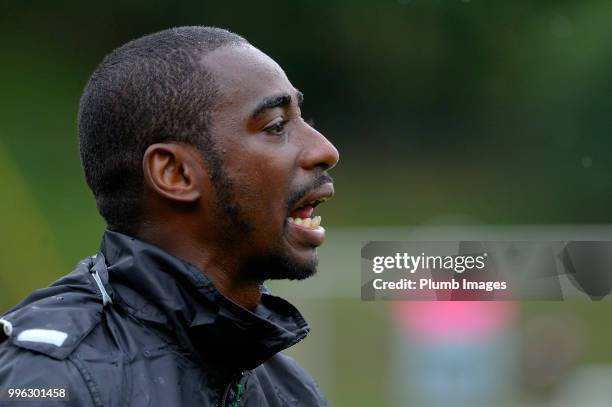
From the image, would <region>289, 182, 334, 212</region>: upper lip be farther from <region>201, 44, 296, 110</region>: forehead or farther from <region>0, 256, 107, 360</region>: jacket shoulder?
<region>0, 256, 107, 360</region>: jacket shoulder

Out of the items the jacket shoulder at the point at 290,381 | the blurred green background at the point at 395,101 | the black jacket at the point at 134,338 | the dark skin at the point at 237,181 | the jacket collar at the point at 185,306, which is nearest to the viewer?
the black jacket at the point at 134,338

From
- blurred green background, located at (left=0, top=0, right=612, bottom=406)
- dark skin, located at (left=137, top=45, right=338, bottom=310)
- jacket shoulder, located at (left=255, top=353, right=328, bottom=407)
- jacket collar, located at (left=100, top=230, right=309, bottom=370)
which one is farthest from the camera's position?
blurred green background, located at (left=0, top=0, right=612, bottom=406)

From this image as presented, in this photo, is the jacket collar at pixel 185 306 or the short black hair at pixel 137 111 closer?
the jacket collar at pixel 185 306

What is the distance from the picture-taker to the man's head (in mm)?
1676

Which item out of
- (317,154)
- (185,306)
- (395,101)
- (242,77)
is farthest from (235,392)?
(395,101)

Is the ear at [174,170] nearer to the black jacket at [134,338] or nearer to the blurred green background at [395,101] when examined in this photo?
the black jacket at [134,338]

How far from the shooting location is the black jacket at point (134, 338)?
142 centimetres

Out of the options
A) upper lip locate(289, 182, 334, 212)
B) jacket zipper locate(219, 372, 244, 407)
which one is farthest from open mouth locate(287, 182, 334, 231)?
jacket zipper locate(219, 372, 244, 407)

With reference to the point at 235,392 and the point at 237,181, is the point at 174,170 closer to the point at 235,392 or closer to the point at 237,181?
the point at 237,181

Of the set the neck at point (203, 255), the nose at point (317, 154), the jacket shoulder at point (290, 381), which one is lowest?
the jacket shoulder at point (290, 381)

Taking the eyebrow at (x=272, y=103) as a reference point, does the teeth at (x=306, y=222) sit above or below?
below

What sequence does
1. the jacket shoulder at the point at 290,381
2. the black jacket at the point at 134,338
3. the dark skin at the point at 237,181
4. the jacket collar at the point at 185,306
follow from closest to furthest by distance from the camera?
the black jacket at the point at 134,338, the jacket collar at the point at 185,306, the dark skin at the point at 237,181, the jacket shoulder at the point at 290,381

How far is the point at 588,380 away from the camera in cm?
A: 620

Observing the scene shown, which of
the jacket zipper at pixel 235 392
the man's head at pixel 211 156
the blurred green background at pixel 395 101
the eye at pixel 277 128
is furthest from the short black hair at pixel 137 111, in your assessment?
the blurred green background at pixel 395 101
